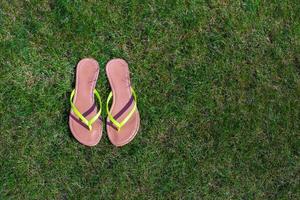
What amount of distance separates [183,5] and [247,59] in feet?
2.47

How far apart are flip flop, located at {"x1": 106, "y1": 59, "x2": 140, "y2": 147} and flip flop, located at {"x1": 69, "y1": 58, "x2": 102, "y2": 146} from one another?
0.11 meters

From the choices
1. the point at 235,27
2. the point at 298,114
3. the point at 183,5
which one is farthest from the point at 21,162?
the point at 298,114

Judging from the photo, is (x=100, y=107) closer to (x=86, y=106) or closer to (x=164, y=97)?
(x=86, y=106)

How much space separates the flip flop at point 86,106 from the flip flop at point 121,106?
0.11 meters

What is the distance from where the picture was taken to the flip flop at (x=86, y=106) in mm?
3869

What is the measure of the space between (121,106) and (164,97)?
1.25 ft

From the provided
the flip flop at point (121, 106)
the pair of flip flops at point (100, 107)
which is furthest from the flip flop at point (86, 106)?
the flip flop at point (121, 106)

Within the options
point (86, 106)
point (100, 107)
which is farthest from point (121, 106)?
point (86, 106)

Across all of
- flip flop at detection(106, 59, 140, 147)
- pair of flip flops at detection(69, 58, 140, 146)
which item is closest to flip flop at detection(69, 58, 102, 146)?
pair of flip flops at detection(69, 58, 140, 146)

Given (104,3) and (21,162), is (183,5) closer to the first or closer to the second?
(104,3)

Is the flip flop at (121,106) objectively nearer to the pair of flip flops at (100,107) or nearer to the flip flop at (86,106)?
the pair of flip flops at (100,107)

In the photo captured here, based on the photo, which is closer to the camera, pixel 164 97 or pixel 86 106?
pixel 86 106

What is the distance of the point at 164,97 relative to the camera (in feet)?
13.4

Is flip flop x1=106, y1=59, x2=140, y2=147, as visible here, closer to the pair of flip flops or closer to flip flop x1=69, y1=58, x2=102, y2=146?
the pair of flip flops
